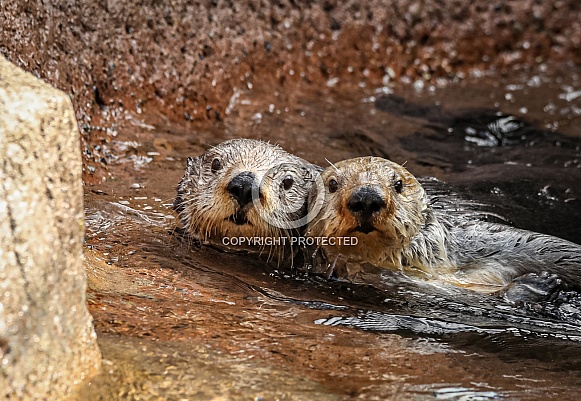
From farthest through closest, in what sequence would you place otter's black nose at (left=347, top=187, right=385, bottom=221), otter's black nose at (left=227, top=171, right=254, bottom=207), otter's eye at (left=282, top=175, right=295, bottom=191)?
otter's eye at (left=282, top=175, right=295, bottom=191)
otter's black nose at (left=227, top=171, right=254, bottom=207)
otter's black nose at (left=347, top=187, right=385, bottom=221)

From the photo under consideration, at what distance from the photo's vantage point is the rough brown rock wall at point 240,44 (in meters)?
5.21

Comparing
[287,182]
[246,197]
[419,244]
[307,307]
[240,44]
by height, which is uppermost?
[240,44]

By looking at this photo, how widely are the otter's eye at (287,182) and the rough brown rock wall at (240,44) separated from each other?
1.53m

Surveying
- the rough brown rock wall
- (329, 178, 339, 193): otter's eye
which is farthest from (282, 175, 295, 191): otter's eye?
the rough brown rock wall

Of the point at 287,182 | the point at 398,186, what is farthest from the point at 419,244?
the point at 287,182

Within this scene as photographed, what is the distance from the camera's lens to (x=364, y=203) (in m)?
3.79

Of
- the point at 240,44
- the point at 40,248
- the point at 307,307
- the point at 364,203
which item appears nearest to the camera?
the point at 40,248

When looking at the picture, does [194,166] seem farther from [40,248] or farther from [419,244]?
[40,248]

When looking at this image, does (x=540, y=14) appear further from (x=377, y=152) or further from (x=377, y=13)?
(x=377, y=152)

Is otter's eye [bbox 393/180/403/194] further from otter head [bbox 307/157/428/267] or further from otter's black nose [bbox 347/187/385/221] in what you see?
otter's black nose [bbox 347/187/385/221]

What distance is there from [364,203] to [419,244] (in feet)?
1.84

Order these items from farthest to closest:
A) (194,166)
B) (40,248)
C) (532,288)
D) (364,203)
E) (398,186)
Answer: (194,166), (398,186), (532,288), (364,203), (40,248)

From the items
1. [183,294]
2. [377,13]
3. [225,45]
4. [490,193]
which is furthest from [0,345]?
[377,13]

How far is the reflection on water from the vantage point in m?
2.79
